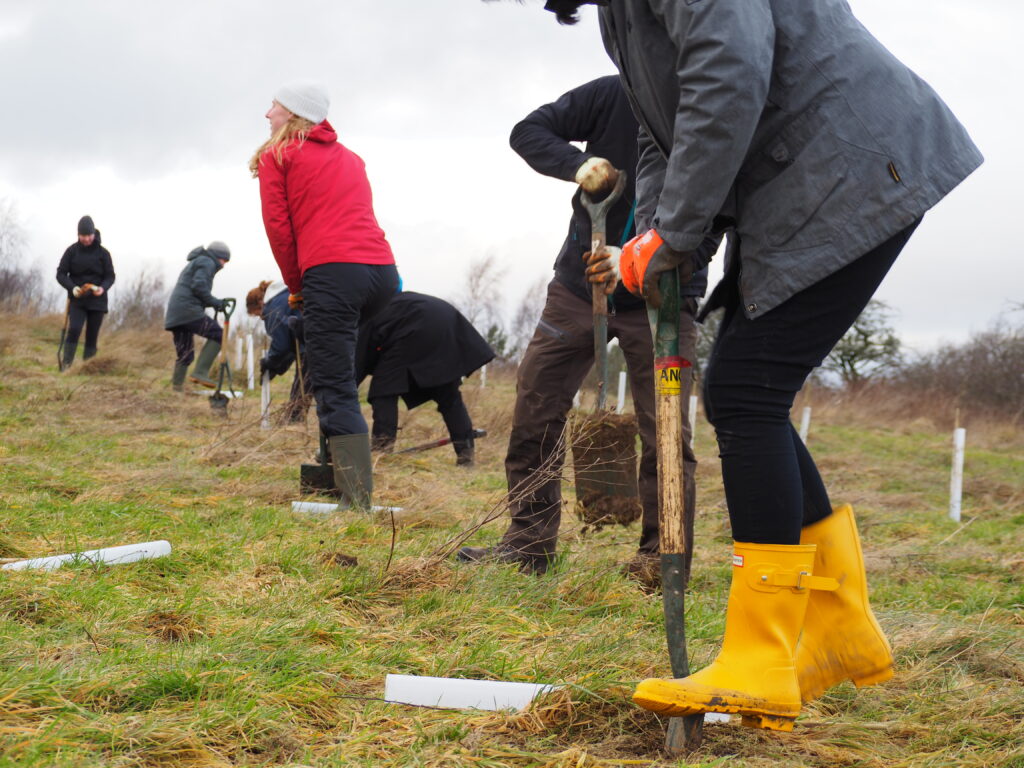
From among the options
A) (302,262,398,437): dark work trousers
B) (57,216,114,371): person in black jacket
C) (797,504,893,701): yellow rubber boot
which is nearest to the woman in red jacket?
(302,262,398,437): dark work trousers

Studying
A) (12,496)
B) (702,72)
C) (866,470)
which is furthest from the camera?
(866,470)

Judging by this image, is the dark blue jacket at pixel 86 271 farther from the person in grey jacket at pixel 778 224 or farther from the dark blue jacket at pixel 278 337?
the person in grey jacket at pixel 778 224

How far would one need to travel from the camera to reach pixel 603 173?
11.1 feet

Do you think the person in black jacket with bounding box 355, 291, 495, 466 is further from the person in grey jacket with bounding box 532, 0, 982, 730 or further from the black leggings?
the black leggings

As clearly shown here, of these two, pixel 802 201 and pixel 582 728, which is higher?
pixel 802 201

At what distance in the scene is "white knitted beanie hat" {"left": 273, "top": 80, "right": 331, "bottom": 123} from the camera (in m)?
4.45

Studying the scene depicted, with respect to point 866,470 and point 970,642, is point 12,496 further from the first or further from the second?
point 866,470

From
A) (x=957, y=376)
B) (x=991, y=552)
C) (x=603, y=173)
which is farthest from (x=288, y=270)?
(x=957, y=376)

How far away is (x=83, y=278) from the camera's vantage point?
1217cm

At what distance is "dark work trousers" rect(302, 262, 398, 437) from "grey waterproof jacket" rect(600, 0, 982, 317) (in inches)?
102

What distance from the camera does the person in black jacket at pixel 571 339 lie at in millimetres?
3334

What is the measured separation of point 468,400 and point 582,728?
981 centimetres

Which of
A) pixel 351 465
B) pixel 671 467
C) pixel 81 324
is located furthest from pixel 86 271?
pixel 671 467

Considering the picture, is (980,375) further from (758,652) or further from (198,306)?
(758,652)
